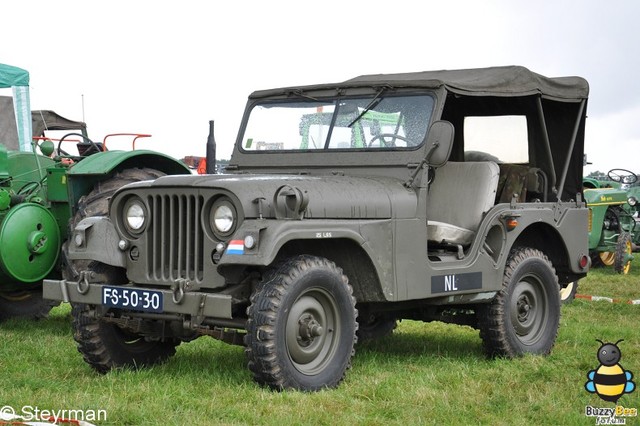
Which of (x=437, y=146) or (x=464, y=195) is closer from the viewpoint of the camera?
(x=437, y=146)

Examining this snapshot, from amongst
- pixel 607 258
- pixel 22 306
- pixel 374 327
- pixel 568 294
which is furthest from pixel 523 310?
pixel 607 258

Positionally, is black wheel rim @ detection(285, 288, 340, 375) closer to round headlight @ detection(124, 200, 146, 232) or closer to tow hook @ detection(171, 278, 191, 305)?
tow hook @ detection(171, 278, 191, 305)

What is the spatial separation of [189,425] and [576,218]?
433 centimetres

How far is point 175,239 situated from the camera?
20.3ft

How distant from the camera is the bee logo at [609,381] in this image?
613cm

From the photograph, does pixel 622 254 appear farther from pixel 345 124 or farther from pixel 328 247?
pixel 328 247

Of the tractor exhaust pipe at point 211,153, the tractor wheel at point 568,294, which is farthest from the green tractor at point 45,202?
the tractor wheel at point 568,294

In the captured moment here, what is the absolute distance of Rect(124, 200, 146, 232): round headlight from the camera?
634 centimetres

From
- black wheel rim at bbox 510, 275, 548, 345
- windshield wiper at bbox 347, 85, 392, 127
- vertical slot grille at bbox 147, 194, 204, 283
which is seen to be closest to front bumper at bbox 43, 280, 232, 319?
vertical slot grille at bbox 147, 194, 204, 283

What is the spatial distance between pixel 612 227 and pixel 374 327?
882cm

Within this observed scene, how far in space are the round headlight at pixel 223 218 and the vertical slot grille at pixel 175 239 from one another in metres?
0.10

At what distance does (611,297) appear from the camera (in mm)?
12062

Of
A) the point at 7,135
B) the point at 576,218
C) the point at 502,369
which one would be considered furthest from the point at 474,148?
the point at 7,135

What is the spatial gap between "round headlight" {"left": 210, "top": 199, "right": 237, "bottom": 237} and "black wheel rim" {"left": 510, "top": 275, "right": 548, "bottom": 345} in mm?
2653
